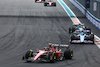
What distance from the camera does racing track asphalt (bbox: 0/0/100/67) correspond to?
20253 millimetres

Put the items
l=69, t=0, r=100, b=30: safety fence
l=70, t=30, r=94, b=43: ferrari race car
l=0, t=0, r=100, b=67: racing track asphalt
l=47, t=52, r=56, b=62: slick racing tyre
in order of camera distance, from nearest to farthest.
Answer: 1. l=47, t=52, r=56, b=62: slick racing tyre
2. l=0, t=0, r=100, b=67: racing track asphalt
3. l=70, t=30, r=94, b=43: ferrari race car
4. l=69, t=0, r=100, b=30: safety fence

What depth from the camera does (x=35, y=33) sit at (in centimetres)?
3347

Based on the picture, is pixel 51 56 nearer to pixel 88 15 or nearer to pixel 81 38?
pixel 81 38

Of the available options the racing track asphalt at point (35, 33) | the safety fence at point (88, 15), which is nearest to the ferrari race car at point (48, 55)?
the racing track asphalt at point (35, 33)

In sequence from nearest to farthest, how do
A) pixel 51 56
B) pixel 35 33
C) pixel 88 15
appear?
pixel 51 56
pixel 35 33
pixel 88 15

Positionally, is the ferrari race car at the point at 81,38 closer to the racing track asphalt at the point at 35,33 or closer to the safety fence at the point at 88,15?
the racing track asphalt at the point at 35,33

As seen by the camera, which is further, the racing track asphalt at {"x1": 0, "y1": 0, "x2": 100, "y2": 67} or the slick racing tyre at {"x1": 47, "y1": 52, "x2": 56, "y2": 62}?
the racing track asphalt at {"x1": 0, "y1": 0, "x2": 100, "y2": 67}

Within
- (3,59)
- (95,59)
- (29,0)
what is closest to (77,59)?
(95,59)

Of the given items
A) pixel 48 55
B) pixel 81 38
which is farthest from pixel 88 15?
pixel 48 55

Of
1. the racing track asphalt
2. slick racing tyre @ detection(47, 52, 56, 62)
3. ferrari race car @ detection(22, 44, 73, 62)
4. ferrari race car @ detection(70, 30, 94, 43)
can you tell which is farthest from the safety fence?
slick racing tyre @ detection(47, 52, 56, 62)

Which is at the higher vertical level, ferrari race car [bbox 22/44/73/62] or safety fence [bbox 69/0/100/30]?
ferrari race car [bbox 22/44/73/62]

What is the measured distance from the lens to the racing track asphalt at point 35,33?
2025 cm

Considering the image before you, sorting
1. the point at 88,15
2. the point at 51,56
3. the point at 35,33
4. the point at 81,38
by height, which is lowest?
the point at 88,15

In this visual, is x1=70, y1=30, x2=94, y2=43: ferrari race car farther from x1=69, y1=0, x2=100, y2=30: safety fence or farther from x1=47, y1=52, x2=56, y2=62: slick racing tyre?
x1=69, y1=0, x2=100, y2=30: safety fence
